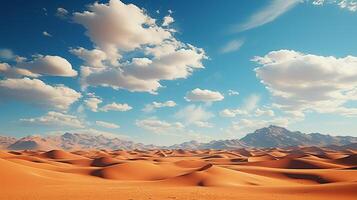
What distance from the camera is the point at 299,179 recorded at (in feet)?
150

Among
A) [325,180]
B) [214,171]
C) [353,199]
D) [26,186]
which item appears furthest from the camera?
[325,180]

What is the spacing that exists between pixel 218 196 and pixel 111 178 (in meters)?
23.5

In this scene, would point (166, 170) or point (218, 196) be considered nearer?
point (218, 196)

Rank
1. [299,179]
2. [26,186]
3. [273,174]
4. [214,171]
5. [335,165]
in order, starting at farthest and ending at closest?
1. [335,165]
2. [273,174]
3. [299,179]
4. [214,171]
5. [26,186]

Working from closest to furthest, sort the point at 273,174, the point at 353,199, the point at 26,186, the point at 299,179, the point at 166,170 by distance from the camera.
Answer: the point at 353,199, the point at 26,186, the point at 299,179, the point at 273,174, the point at 166,170

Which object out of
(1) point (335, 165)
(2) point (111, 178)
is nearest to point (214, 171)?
(2) point (111, 178)

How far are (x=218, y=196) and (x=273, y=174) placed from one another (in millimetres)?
28222

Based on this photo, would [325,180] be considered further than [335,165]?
No

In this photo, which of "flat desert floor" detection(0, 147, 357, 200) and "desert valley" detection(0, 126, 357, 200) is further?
"desert valley" detection(0, 126, 357, 200)

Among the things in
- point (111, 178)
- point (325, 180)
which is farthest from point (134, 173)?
point (325, 180)

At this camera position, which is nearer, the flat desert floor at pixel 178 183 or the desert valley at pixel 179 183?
the flat desert floor at pixel 178 183

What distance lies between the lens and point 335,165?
207 ft

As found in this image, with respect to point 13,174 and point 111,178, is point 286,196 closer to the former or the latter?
point 13,174

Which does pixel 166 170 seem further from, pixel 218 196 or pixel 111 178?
pixel 218 196
